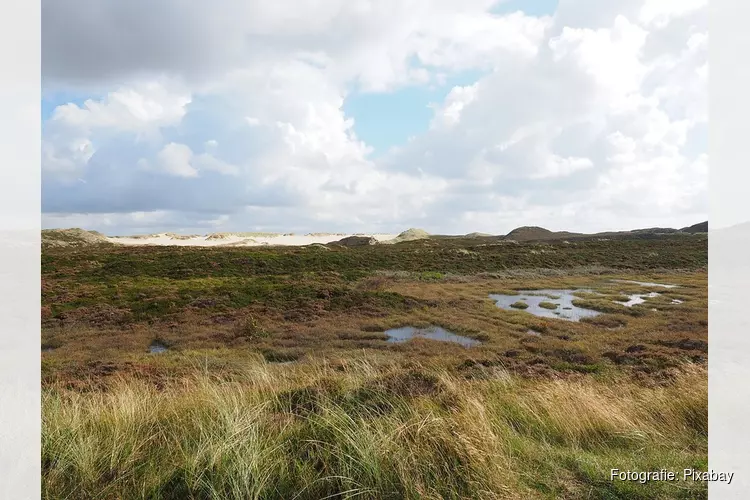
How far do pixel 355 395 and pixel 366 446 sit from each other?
225cm

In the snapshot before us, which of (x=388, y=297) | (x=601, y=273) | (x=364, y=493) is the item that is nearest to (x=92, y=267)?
(x=388, y=297)

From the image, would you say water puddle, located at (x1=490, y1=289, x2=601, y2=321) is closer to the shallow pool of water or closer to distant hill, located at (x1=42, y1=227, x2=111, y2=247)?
the shallow pool of water

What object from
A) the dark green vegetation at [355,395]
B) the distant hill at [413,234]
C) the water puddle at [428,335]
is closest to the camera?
the dark green vegetation at [355,395]

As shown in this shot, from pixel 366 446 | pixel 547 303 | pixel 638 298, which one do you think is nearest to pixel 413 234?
pixel 638 298

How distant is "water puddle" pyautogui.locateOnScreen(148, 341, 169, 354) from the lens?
20.6 meters

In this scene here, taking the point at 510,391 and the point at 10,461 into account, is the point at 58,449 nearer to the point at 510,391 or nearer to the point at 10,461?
the point at 10,461

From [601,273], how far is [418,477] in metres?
60.3

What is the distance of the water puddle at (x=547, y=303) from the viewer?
28578 millimetres

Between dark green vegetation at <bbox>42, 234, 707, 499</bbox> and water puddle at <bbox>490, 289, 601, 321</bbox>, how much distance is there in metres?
1.63

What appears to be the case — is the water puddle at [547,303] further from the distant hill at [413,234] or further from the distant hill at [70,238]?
the distant hill at [70,238]

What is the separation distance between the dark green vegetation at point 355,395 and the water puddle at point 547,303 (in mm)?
1630

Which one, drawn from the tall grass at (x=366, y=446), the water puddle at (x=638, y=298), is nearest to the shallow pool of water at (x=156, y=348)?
the tall grass at (x=366, y=446)

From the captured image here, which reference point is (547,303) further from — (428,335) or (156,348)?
(156,348)

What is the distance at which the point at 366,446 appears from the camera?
14.5 ft
